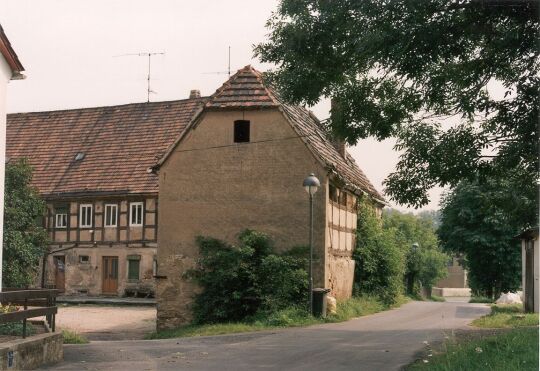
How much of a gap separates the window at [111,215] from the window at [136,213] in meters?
0.96

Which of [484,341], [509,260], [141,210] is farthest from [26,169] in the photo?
[509,260]

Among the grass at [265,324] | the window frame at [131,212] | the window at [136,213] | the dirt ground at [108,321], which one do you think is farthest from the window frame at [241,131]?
the window at [136,213]

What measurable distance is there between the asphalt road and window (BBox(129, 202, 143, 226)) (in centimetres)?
2078

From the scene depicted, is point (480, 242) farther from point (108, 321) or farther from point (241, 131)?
point (108, 321)

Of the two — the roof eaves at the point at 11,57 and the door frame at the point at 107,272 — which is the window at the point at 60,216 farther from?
the roof eaves at the point at 11,57

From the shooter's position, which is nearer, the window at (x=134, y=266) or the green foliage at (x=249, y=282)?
the green foliage at (x=249, y=282)

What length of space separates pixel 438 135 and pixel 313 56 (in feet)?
10.5

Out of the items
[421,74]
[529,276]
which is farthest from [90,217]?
[421,74]

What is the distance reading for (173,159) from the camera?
2511 centimetres

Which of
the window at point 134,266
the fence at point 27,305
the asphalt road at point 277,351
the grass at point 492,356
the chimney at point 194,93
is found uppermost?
the chimney at point 194,93

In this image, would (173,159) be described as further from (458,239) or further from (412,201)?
(458,239)

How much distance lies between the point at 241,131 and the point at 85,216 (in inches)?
730

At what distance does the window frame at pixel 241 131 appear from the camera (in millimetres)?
24844

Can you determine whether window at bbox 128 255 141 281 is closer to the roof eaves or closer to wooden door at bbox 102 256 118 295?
wooden door at bbox 102 256 118 295
